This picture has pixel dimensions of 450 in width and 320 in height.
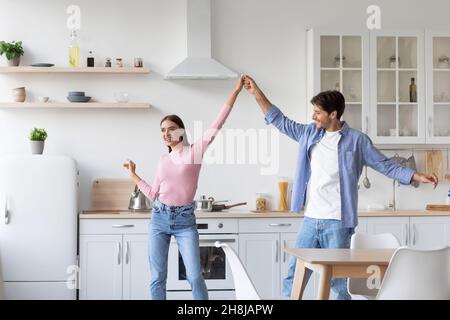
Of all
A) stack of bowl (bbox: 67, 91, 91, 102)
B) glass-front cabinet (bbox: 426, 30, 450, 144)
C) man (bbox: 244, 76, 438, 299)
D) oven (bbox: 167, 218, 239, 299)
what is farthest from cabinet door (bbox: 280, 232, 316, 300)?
stack of bowl (bbox: 67, 91, 91, 102)

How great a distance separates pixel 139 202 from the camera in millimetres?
6699

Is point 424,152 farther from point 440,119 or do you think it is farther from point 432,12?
point 432,12

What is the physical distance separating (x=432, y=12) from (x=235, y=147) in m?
2.13

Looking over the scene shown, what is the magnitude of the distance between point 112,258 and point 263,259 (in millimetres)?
1202

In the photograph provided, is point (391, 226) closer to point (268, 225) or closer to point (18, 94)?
point (268, 225)

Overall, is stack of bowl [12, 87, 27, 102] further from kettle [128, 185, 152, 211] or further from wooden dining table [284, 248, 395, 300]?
wooden dining table [284, 248, 395, 300]

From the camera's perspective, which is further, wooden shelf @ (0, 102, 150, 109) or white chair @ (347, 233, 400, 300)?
wooden shelf @ (0, 102, 150, 109)

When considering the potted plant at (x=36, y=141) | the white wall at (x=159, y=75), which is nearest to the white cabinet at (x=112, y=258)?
the white wall at (x=159, y=75)

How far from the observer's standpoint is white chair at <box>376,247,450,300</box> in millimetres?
3553

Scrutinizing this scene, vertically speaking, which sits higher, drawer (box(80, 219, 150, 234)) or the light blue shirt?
the light blue shirt

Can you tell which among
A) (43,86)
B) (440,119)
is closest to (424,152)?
(440,119)

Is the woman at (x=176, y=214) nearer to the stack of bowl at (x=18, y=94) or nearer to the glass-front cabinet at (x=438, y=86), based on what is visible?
the stack of bowl at (x=18, y=94)

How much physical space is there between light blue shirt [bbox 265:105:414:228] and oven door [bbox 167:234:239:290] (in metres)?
1.62
